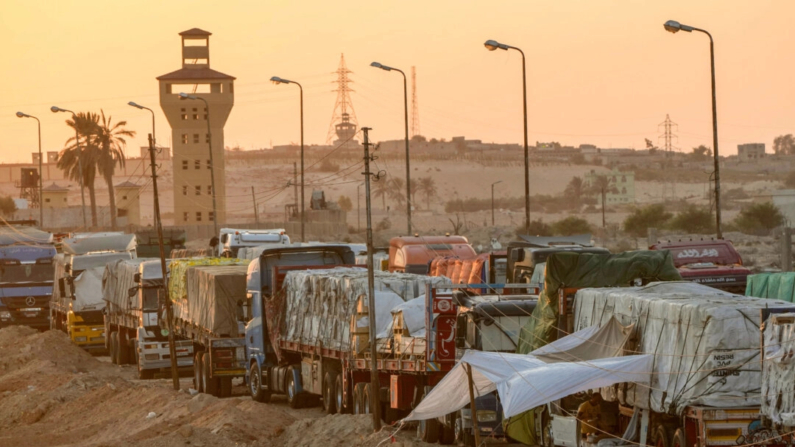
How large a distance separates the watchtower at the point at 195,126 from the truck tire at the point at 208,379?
8387cm

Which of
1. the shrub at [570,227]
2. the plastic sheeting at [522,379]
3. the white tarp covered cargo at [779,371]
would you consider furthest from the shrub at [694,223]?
the white tarp covered cargo at [779,371]

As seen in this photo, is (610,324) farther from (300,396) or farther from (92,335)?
(92,335)

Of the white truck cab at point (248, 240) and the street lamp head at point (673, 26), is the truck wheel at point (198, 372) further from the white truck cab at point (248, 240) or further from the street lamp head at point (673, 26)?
the street lamp head at point (673, 26)

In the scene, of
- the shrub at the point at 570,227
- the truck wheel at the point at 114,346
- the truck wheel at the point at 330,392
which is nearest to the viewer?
the truck wheel at the point at 330,392

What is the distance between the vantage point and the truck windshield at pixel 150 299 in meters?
38.7

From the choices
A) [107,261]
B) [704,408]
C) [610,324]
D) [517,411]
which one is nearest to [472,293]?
[610,324]

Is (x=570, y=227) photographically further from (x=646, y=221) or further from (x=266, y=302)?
(x=266, y=302)

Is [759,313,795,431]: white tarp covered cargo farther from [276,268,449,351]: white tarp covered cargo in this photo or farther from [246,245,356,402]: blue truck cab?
[246,245,356,402]: blue truck cab

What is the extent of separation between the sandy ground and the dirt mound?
23 millimetres

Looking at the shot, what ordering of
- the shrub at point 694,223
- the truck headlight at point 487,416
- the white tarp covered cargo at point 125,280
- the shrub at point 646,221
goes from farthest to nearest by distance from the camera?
the shrub at point 646,221 < the shrub at point 694,223 < the white tarp covered cargo at point 125,280 < the truck headlight at point 487,416

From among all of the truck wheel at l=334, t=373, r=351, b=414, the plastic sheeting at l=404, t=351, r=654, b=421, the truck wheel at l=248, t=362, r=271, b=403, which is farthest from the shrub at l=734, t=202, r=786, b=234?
the plastic sheeting at l=404, t=351, r=654, b=421

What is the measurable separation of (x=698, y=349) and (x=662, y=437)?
141 cm

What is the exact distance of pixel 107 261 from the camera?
46.9 m

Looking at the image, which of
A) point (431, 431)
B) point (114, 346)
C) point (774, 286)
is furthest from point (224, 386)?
point (774, 286)
